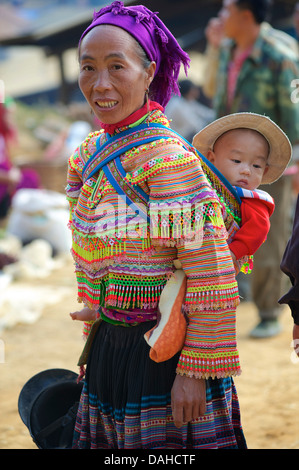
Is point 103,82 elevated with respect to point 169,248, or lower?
elevated

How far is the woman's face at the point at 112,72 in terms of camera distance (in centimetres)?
193

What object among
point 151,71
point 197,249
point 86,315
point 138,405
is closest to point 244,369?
point 86,315

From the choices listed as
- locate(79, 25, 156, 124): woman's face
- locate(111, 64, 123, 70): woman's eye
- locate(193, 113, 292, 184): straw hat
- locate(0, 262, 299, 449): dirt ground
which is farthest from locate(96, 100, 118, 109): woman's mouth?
locate(0, 262, 299, 449): dirt ground

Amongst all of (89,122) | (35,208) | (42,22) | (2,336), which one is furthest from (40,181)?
(42,22)

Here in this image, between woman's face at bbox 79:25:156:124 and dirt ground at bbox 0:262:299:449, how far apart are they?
2.15 m

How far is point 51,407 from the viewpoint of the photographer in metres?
2.49

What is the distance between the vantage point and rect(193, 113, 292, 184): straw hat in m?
2.10

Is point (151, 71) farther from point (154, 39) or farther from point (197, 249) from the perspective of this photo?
point (197, 249)

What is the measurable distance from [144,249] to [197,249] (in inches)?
7.2

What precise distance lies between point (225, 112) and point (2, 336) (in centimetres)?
267

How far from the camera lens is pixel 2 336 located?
17.2ft

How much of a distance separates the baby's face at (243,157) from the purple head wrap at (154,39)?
10.9 inches

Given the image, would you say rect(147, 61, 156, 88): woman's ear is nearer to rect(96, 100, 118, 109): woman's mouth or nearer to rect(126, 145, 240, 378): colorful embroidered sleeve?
rect(96, 100, 118, 109): woman's mouth

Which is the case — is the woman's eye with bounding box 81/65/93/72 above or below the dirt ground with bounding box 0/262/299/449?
above
